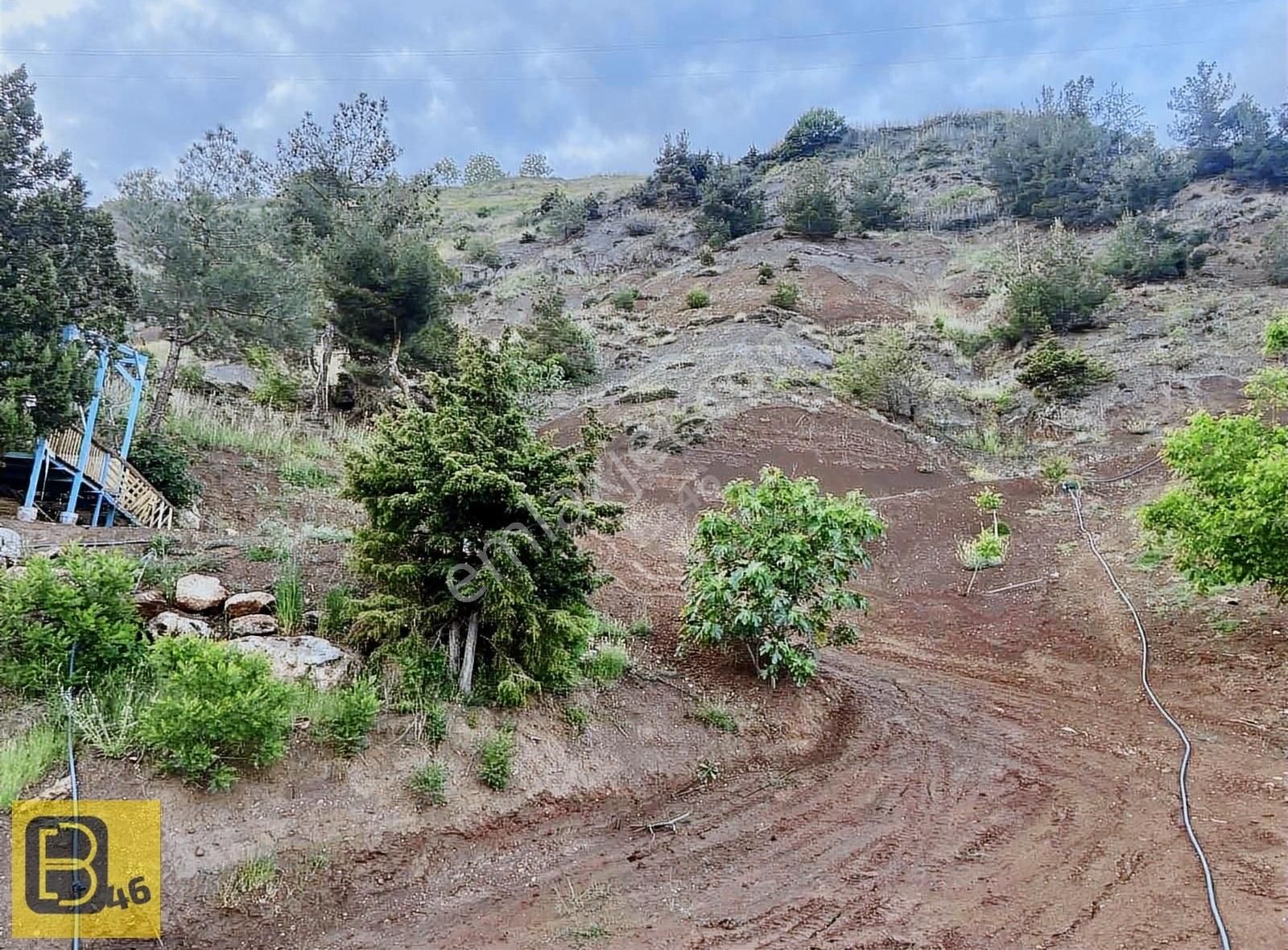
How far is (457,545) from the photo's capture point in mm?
5195

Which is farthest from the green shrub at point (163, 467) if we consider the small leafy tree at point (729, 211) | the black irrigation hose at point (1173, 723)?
the small leafy tree at point (729, 211)

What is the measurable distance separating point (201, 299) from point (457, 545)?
34.2 ft

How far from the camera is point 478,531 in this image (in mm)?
5301

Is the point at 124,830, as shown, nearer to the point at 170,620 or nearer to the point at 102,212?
the point at 170,620

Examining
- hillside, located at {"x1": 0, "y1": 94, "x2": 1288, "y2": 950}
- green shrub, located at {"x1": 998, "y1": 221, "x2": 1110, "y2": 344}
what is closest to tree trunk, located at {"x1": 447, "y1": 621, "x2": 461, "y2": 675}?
hillside, located at {"x1": 0, "y1": 94, "x2": 1288, "y2": 950}

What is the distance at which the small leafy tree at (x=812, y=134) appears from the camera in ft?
171

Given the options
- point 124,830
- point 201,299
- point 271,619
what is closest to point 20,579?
point 271,619

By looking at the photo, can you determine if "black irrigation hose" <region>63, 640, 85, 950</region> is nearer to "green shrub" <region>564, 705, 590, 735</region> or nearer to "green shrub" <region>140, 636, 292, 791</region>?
"green shrub" <region>140, 636, 292, 791</region>

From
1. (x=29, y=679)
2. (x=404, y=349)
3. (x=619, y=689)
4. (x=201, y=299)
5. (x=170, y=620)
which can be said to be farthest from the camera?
(x=404, y=349)

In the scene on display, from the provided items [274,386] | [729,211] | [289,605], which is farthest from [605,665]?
[729,211]

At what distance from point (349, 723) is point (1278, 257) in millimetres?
31793

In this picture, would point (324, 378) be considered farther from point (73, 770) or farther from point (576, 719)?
point (73, 770)

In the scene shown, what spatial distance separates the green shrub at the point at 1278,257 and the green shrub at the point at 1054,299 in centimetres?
612

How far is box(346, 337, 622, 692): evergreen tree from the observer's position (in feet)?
16.7
